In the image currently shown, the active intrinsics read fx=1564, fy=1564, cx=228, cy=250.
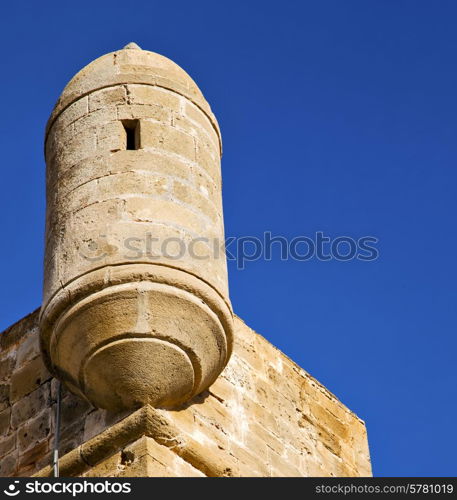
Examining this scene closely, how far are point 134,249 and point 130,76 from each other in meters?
1.21

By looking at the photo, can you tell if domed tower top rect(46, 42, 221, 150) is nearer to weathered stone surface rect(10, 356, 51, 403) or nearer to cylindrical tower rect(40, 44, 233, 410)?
cylindrical tower rect(40, 44, 233, 410)

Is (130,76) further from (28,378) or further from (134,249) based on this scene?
(28,378)

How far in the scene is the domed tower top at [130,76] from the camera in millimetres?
8164

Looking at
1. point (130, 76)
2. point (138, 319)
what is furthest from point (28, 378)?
point (130, 76)

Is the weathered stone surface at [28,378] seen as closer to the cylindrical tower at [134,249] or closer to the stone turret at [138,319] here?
the stone turret at [138,319]

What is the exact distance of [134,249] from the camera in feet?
24.1

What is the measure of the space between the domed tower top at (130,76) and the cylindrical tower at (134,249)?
13mm

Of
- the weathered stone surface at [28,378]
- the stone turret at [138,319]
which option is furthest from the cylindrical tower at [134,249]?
the weathered stone surface at [28,378]

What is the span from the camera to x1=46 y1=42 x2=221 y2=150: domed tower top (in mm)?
8164

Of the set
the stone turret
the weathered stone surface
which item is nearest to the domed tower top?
the stone turret

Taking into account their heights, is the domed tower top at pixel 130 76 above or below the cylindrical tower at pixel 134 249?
above

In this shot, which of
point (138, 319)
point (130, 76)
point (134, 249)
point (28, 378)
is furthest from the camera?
point (28, 378)

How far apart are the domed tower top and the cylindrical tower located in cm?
1

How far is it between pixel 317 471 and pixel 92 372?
1887 millimetres
